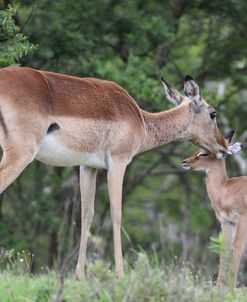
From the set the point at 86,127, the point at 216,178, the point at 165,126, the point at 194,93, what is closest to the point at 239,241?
the point at 216,178

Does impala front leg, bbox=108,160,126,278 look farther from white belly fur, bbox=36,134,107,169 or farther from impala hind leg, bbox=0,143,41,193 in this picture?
impala hind leg, bbox=0,143,41,193

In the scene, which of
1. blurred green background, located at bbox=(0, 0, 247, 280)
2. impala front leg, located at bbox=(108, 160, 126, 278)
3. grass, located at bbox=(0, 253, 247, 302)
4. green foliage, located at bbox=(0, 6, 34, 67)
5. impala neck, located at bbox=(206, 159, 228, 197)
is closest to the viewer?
grass, located at bbox=(0, 253, 247, 302)

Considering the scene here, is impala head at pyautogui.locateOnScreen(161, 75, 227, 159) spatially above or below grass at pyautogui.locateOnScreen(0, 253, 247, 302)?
above

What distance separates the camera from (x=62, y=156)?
9.21 metres

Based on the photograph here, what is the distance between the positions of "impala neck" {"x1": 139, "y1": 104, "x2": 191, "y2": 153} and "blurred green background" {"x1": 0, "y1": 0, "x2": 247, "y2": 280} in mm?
1501

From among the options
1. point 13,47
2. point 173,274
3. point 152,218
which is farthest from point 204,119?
point 152,218

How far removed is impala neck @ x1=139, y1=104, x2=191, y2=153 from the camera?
1034 centimetres

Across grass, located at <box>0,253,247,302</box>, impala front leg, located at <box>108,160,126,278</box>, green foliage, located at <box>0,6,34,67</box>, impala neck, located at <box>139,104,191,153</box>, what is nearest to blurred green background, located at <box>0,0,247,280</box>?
green foliage, located at <box>0,6,34,67</box>

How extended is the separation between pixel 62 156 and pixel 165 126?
168 centimetres

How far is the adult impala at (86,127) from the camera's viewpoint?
28.3 ft

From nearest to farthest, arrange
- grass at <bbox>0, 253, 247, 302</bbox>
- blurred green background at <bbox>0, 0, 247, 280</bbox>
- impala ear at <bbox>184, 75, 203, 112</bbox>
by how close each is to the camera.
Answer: grass at <bbox>0, 253, 247, 302</bbox> < impala ear at <bbox>184, 75, 203, 112</bbox> < blurred green background at <bbox>0, 0, 247, 280</bbox>

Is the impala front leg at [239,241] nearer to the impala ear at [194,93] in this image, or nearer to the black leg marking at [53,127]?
the impala ear at [194,93]

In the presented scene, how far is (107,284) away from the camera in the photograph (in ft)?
23.0

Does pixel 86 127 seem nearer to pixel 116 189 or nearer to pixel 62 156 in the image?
pixel 62 156
